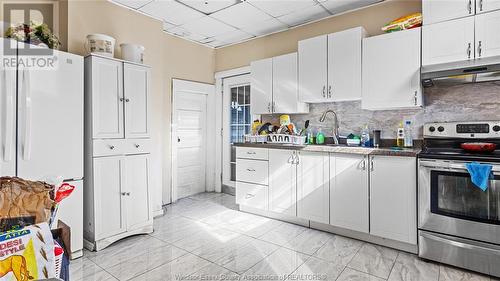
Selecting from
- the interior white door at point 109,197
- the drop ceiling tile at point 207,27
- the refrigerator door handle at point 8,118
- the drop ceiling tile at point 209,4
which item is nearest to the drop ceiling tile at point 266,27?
the drop ceiling tile at point 207,27

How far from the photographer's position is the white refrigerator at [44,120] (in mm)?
2004

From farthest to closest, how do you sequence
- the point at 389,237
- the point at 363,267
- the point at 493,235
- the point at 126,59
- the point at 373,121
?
the point at 373,121 → the point at 126,59 → the point at 389,237 → the point at 363,267 → the point at 493,235

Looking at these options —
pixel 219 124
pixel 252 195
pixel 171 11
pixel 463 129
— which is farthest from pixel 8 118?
pixel 463 129

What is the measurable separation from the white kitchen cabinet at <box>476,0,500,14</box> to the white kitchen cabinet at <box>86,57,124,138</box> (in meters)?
3.33

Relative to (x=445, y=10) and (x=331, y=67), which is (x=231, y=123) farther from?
(x=445, y=10)

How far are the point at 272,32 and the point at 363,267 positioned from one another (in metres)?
3.27

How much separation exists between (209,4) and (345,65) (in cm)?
174

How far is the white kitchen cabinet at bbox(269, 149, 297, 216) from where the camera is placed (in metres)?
3.13

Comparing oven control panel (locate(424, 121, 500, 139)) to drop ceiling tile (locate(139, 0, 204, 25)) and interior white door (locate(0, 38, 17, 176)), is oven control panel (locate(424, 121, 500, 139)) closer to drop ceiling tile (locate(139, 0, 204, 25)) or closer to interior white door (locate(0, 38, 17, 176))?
drop ceiling tile (locate(139, 0, 204, 25))

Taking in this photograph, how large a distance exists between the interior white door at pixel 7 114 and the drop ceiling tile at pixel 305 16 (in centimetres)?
288

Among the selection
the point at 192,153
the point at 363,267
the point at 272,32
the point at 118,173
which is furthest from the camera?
the point at 192,153

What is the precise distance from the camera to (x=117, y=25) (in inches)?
126

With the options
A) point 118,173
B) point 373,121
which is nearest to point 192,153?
point 118,173

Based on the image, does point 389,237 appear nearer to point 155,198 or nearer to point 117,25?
point 155,198
